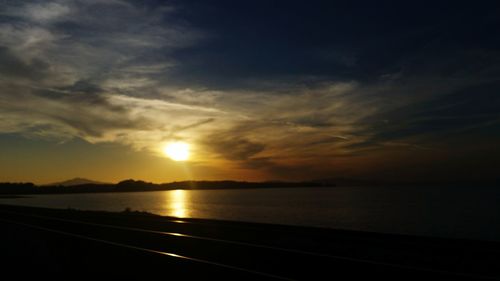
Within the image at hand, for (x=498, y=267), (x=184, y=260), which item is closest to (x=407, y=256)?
(x=498, y=267)

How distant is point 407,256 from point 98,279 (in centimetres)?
989

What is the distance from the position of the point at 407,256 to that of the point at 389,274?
3888 millimetres

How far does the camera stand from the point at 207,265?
13031 millimetres

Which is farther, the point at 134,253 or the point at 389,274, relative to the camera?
the point at 134,253

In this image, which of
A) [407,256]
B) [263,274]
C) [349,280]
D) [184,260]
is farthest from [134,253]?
[407,256]

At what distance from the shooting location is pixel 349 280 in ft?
36.3

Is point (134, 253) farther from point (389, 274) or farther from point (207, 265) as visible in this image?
point (389, 274)

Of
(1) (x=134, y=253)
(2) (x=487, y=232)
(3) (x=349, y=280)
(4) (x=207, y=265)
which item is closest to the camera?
(3) (x=349, y=280)

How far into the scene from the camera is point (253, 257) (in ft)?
49.1

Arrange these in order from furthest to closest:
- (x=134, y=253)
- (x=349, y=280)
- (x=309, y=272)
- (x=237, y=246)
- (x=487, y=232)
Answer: (x=487, y=232) < (x=237, y=246) < (x=134, y=253) < (x=309, y=272) < (x=349, y=280)

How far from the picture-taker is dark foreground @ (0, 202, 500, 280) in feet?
39.4

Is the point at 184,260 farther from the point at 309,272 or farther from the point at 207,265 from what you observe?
the point at 309,272

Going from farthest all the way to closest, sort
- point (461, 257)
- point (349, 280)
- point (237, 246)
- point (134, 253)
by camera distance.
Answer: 1. point (237, 246)
2. point (134, 253)
3. point (461, 257)
4. point (349, 280)

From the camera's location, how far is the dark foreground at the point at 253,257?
39.4 ft
